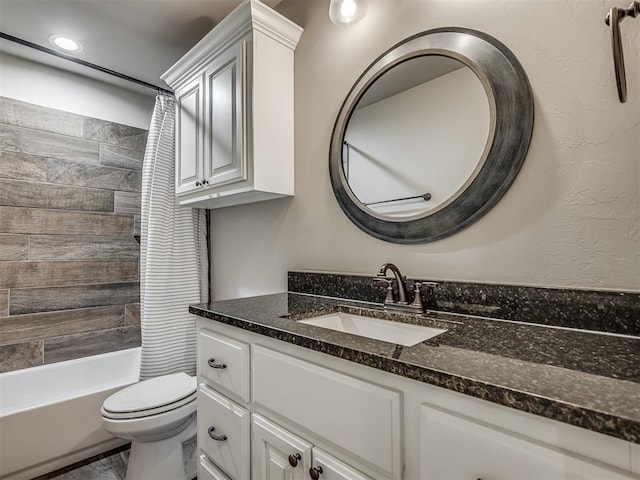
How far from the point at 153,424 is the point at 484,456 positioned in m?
1.47

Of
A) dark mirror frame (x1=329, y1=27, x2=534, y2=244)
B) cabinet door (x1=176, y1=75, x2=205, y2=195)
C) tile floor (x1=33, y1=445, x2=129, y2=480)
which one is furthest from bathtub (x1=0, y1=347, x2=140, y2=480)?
dark mirror frame (x1=329, y1=27, x2=534, y2=244)

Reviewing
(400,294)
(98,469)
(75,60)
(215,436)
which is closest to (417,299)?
(400,294)

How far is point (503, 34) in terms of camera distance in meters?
1.08

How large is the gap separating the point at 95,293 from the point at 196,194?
134cm

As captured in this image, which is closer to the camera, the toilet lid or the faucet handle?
the faucet handle

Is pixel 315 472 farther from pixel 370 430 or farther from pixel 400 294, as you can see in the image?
pixel 400 294

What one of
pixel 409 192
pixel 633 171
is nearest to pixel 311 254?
pixel 409 192

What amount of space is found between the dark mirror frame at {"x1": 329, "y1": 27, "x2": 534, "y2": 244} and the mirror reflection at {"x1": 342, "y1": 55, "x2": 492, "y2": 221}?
2cm

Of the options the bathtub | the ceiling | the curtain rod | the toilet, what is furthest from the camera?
the curtain rod

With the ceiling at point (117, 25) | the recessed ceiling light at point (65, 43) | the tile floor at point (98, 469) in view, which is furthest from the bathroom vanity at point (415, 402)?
the recessed ceiling light at point (65, 43)

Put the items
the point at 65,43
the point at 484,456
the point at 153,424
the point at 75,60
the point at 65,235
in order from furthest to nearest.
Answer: the point at 65,235 → the point at 75,60 → the point at 65,43 → the point at 153,424 → the point at 484,456

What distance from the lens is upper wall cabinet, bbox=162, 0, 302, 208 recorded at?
1560mm

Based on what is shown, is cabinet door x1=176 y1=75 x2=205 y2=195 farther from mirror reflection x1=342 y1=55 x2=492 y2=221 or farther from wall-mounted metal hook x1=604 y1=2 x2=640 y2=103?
wall-mounted metal hook x1=604 y1=2 x2=640 y2=103

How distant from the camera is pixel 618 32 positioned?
0.73 meters
